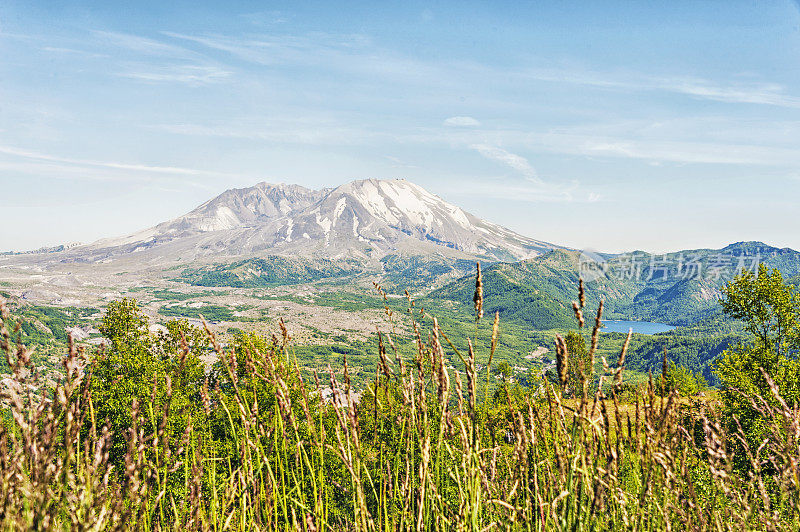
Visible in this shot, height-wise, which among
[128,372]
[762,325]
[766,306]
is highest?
[766,306]

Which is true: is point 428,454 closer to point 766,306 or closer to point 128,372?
point 128,372

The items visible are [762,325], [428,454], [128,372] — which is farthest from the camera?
[128,372]

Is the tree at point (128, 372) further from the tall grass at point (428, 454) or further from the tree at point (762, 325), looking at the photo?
the tree at point (762, 325)

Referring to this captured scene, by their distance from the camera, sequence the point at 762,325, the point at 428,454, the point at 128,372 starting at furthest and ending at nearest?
the point at 128,372, the point at 762,325, the point at 428,454

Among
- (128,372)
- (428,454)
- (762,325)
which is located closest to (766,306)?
(762,325)

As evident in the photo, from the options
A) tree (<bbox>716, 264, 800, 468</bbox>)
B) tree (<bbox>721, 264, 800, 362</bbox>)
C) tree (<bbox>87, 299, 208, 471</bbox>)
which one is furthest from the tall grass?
tree (<bbox>721, 264, 800, 362</bbox>)

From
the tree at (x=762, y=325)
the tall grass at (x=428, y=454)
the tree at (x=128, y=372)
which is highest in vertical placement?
the tall grass at (x=428, y=454)

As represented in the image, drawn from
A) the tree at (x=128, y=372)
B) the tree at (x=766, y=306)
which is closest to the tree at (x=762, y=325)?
the tree at (x=766, y=306)

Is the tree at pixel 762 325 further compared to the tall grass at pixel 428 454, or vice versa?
the tree at pixel 762 325

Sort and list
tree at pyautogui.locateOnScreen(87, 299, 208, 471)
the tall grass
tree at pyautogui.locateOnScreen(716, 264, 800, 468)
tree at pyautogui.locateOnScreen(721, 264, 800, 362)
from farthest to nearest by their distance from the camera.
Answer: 1. tree at pyautogui.locateOnScreen(721, 264, 800, 362)
2. tree at pyautogui.locateOnScreen(716, 264, 800, 468)
3. tree at pyautogui.locateOnScreen(87, 299, 208, 471)
4. the tall grass

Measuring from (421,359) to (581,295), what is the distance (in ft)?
3.30

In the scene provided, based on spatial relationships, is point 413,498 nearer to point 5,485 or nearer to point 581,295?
point 581,295

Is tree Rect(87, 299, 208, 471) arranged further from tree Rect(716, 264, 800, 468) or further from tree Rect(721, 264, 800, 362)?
tree Rect(721, 264, 800, 362)

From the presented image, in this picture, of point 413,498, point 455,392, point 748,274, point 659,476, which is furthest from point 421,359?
point 748,274
